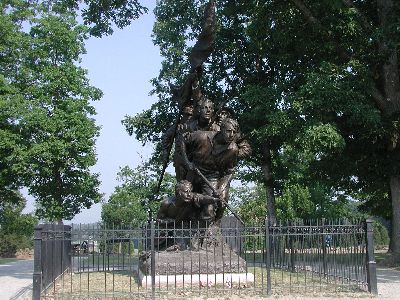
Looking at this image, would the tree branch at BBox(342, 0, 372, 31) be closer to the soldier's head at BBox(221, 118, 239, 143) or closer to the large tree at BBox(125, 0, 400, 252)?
the large tree at BBox(125, 0, 400, 252)

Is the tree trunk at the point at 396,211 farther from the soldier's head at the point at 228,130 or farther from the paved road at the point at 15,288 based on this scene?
the paved road at the point at 15,288

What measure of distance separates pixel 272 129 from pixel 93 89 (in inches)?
639

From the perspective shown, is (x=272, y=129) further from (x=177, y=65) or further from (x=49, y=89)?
(x=49, y=89)

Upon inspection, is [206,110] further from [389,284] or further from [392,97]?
[392,97]

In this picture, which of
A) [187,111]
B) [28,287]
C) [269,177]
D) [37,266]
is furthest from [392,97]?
[37,266]

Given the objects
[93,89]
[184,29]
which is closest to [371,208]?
[184,29]

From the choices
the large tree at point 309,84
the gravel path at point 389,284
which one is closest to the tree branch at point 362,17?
the large tree at point 309,84

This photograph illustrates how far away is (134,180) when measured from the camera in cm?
3559

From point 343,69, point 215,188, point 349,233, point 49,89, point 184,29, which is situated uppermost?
A: point 184,29

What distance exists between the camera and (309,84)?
17.7 metres

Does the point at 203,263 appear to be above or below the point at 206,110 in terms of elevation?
below

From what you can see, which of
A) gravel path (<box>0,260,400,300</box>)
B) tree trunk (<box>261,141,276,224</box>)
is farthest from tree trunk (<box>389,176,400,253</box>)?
tree trunk (<box>261,141,276,224</box>)

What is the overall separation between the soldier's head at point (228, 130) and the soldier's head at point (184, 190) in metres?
1.38

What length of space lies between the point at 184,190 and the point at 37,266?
3.78 meters
